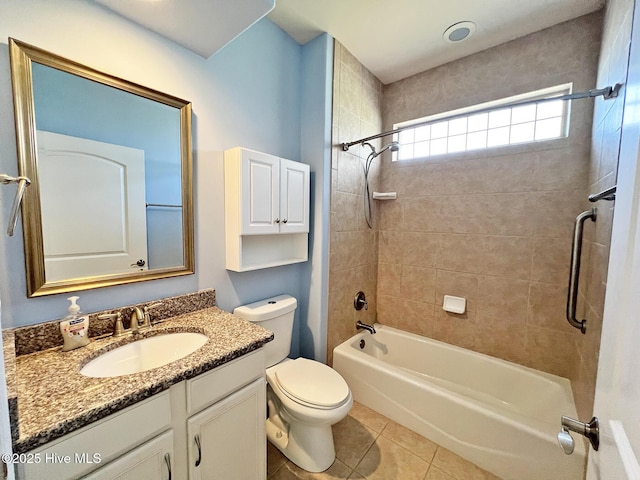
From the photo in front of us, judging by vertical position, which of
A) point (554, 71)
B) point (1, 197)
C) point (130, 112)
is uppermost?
point (554, 71)

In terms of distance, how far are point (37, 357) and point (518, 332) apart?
2.70m

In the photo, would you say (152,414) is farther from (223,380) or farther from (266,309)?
(266,309)

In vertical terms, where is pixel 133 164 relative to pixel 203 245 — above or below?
above

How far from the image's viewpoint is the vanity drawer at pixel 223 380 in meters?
0.94

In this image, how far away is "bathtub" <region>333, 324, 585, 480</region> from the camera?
4.29ft

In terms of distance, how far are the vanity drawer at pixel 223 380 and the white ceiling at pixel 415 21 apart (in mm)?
2031

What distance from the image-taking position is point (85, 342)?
3.41ft

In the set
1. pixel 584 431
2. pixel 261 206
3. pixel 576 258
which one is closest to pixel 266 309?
pixel 261 206

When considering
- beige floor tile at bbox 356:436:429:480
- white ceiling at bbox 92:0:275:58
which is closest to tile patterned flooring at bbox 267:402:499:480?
beige floor tile at bbox 356:436:429:480

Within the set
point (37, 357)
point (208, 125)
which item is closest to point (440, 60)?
point (208, 125)

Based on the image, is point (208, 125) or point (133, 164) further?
point (208, 125)

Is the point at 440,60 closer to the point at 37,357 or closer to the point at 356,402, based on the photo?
the point at 356,402

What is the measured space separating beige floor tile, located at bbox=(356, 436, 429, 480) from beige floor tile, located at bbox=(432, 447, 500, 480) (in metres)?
0.09

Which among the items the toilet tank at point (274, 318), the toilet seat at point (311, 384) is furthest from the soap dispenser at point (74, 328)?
the toilet seat at point (311, 384)
